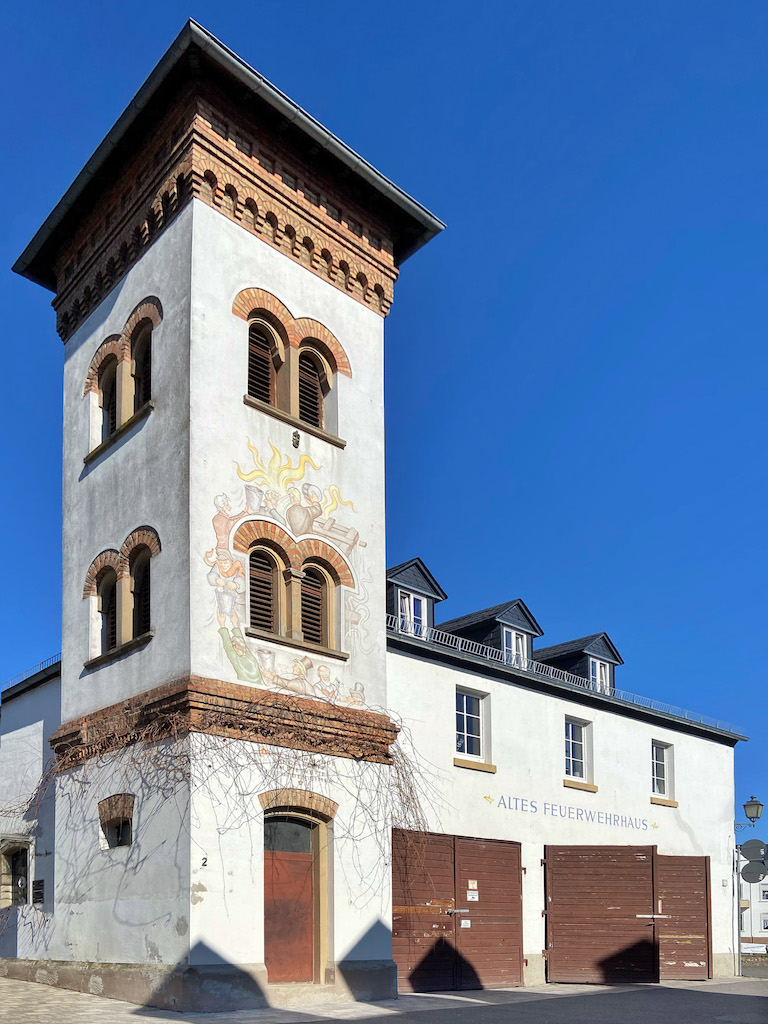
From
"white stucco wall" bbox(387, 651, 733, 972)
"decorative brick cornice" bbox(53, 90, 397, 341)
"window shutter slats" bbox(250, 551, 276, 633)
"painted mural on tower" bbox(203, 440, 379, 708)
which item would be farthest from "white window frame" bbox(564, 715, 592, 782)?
"decorative brick cornice" bbox(53, 90, 397, 341)

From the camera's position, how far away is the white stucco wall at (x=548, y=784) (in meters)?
Answer: 21.3

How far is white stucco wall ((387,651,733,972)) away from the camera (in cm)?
2128

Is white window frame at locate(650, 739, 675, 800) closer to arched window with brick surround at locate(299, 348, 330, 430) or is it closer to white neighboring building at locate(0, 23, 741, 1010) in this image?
white neighboring building at locate(0, 23, 741, 1010)

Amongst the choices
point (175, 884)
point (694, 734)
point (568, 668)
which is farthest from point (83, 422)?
point (694, 734)

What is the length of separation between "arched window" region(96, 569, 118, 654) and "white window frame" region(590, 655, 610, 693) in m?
14.6

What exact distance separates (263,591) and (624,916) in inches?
419

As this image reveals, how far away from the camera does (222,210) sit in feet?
59.8

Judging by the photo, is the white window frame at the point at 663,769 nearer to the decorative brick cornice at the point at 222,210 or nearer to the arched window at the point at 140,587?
the decorative brick cornice at the point at 222,210

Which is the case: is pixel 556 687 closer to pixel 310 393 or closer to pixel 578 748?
pixel 578 748

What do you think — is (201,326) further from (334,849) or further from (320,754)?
(334,849)

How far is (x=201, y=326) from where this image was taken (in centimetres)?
1741

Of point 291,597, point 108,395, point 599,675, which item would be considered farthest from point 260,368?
point 599,675

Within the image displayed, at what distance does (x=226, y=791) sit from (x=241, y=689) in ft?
4.91

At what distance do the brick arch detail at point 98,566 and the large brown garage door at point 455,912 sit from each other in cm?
667
